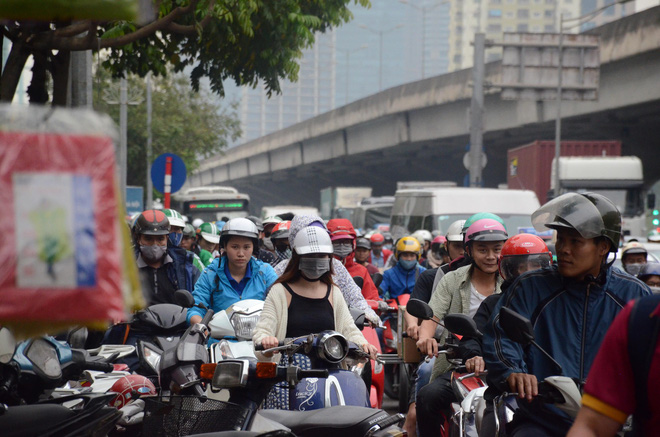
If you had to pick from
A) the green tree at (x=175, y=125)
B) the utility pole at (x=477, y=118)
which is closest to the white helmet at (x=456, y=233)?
the green tree at (x=175, y=125)

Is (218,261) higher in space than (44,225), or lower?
lower

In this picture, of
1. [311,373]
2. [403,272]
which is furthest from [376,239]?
[311,373]

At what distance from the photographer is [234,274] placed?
7805 millimetres

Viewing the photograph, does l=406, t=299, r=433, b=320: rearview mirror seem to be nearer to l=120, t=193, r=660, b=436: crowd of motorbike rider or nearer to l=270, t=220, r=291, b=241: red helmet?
l=120, t=193, r=660, b=436: crowd of motorbike rider

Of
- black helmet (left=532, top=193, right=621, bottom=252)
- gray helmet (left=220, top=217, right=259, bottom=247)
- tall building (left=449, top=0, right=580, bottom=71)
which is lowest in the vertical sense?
gray helmet (left=220, top=217, right=259, bottom=247)

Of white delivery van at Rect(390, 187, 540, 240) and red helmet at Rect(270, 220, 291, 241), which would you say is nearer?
red helmet at Rect(270, 220, 291, 241)

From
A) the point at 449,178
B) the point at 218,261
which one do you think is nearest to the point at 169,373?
the point at 218,261

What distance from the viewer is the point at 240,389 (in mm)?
4547

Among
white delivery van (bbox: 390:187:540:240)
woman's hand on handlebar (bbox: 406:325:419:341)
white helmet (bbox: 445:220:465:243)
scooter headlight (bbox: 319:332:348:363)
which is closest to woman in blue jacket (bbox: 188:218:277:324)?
woman's hand on handlebar (bbox: 406:325:419:341)

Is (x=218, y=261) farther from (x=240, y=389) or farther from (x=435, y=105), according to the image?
(x=435, y=105)

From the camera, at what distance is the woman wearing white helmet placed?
20.1 feet

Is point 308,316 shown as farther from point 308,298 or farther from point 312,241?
point 312,241

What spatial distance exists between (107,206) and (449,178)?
65.9 meters

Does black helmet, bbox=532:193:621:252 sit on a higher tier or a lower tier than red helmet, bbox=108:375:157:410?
higher
